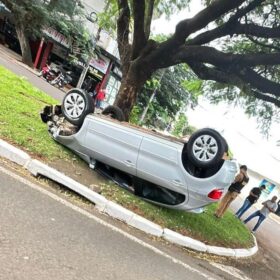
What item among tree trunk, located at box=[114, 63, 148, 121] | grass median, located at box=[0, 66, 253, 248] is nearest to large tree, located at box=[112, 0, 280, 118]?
tree trunk, located at box=[114, 63, 148, 121]

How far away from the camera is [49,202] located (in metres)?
6.05

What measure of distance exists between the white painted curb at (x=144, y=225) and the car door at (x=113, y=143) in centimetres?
113

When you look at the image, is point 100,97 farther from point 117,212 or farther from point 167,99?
point 117,212

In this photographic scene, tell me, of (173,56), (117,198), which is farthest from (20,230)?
(173,56)

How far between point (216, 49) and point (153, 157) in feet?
14.8

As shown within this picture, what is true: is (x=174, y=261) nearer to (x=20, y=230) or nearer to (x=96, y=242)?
(x=96, y=242)

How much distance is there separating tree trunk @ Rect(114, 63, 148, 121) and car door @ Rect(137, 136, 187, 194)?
4459mm

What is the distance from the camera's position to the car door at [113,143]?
7910 mm

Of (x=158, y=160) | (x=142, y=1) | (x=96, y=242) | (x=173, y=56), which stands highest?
(x=142, y=1)

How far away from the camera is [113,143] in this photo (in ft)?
26.5

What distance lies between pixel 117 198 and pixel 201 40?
19.4 feet

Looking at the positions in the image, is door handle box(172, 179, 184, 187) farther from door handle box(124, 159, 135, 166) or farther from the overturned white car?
door handle box(124, 159, 135, 166)

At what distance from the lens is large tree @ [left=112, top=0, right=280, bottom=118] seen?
1048 centimetres

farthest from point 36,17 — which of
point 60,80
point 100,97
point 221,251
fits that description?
point 221,251
